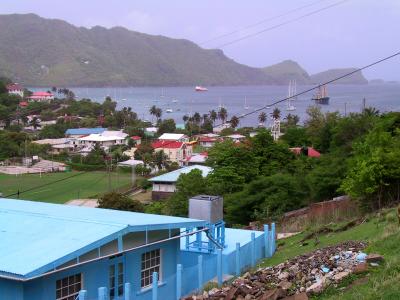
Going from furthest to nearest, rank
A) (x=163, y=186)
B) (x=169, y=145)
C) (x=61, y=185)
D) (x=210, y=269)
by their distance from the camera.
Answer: (x=169, y=145)
(x=61, y=185)
(x=163, y=186)
(x=210, y=269)

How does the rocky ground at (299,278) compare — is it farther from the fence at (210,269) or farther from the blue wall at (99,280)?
the blue wall at (99,280)

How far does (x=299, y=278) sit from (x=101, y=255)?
3.87m

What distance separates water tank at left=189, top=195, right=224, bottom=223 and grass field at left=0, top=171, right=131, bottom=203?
33.7m

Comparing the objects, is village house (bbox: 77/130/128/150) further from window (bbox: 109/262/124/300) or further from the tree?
window (bbox: 109/262/124/300)

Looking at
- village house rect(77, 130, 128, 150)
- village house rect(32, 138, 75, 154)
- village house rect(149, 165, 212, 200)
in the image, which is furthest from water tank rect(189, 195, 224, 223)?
village house rect(77, 130, 128, 150)

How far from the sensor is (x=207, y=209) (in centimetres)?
1535

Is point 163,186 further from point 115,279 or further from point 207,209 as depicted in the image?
point 115,279

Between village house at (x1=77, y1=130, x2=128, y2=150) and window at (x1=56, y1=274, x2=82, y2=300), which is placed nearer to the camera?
window at (x1=56, y1=274, x2=82, y2=300)

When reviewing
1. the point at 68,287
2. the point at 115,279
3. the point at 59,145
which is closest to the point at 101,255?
the point at 115,279

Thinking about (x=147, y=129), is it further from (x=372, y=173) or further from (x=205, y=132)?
(x=372, y=173)

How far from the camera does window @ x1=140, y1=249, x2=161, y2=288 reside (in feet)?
40.9

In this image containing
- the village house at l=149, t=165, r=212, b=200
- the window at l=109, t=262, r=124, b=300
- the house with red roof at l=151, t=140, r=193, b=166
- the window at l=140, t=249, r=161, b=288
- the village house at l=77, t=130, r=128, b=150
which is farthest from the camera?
the village house at l=77, t=130, r=128, b=150

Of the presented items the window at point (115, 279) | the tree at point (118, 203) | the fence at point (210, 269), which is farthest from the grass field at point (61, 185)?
the window at point (115, 279)

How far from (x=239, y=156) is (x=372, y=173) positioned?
14.1 metres
